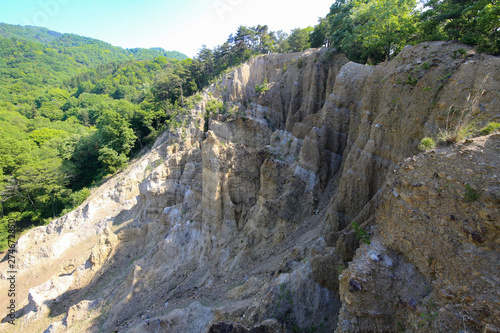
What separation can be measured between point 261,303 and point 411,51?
15.3 meters

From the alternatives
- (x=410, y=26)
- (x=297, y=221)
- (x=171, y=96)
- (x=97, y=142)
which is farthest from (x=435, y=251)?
(x=97, y=142)

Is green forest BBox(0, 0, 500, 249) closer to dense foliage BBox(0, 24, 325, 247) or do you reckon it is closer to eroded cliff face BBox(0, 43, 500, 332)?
dense foliage BBox(0, 24, 325, 247)

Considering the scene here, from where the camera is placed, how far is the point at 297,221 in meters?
17.4

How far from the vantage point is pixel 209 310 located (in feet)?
45.2

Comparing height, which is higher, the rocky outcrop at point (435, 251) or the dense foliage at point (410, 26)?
the dense foliage at point (410, 26)

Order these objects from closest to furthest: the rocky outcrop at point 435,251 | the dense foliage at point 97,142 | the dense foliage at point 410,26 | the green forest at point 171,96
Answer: the rocky outcrop at point 435,251 < the dense foliage at point 410,26 < the green forest at point 171,96 < the dense foliage at point 97,142

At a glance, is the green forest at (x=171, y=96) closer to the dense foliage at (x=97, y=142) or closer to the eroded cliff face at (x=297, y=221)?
the dense foliage at (x=97, y=142)

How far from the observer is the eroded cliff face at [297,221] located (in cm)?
649

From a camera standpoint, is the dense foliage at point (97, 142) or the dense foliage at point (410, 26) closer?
the dense foliage at point (410, 26)

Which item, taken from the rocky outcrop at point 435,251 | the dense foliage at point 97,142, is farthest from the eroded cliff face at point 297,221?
the dense foliage at point 97,142

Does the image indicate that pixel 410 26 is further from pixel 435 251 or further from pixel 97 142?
pixel 97 142

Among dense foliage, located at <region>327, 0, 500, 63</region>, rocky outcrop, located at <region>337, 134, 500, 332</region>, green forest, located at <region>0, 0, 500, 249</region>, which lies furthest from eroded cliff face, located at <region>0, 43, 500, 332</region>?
green forest, located at <region>0, 0, 500, 249</region>

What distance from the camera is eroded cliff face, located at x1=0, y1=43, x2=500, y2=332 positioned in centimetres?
649

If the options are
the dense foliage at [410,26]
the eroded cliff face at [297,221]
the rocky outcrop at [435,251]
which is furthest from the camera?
the dense foliage at [410,26]
